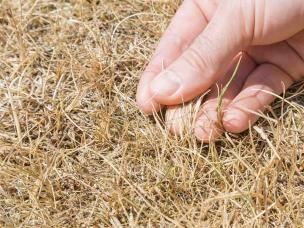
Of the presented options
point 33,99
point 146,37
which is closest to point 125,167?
point 33,99

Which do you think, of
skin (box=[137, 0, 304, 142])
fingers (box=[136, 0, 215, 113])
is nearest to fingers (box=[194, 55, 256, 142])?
skin (box=[137, 0, 304, 142])

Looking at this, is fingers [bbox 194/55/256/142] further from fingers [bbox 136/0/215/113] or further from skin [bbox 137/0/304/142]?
fingers [bbox 136/0/215/113]

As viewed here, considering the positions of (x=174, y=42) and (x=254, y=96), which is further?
(x=174, y=42)

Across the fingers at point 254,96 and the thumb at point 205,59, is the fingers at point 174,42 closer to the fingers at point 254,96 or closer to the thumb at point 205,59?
the thumb at point 205,59

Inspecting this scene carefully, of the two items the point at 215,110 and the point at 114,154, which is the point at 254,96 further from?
the point at 114,154

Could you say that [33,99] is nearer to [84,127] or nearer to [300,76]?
[84,127]

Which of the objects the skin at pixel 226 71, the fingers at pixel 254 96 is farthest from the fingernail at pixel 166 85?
the fingers at pixel 254 96

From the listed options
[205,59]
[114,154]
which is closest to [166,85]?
[205,59]
